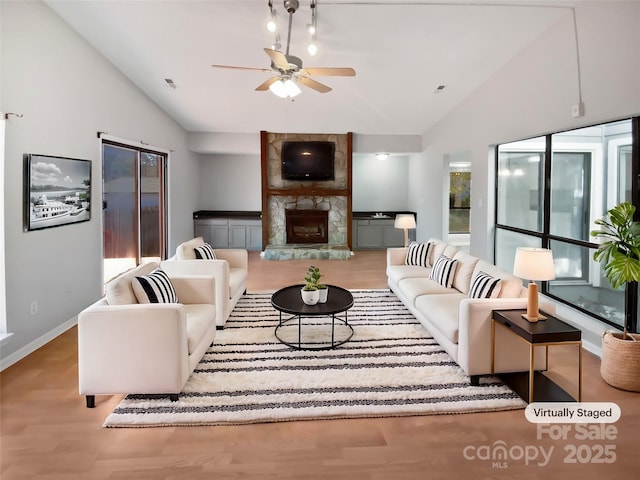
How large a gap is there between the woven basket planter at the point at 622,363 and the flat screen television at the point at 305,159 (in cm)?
680

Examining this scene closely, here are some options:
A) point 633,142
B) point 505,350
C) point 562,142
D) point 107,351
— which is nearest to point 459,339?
point 505,350

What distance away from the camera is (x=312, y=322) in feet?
15.1

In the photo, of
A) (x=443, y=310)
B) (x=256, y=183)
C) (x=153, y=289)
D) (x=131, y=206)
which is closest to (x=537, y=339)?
(x=443, y=310)

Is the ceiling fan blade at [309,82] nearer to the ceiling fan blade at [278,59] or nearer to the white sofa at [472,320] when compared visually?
the ceiling fan blade at [278,59]

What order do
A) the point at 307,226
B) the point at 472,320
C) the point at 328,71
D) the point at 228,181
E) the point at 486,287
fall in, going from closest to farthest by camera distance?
the point at 472,320, the point at 486,287, the point at 328,71, the point at 307,226, the point at 228,181

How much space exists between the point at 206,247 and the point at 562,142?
13.8 ft

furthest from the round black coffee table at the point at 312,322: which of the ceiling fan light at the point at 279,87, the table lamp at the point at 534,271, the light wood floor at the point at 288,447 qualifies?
the ceiling fan light at the point at 279,87

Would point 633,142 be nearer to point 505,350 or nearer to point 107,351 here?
point 505,350

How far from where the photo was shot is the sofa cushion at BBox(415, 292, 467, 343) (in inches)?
133

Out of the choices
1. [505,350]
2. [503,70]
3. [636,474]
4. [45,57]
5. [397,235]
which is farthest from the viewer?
[397,235]

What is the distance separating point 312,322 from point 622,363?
2746mm

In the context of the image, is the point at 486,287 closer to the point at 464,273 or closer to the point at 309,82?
the point at 464,273

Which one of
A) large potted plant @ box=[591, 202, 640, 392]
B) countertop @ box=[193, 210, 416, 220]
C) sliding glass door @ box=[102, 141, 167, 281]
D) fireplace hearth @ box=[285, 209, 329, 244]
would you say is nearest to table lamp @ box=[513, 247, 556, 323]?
large potted plant @ box=[591, 202, 640, 392]

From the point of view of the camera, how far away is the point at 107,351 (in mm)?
2799
